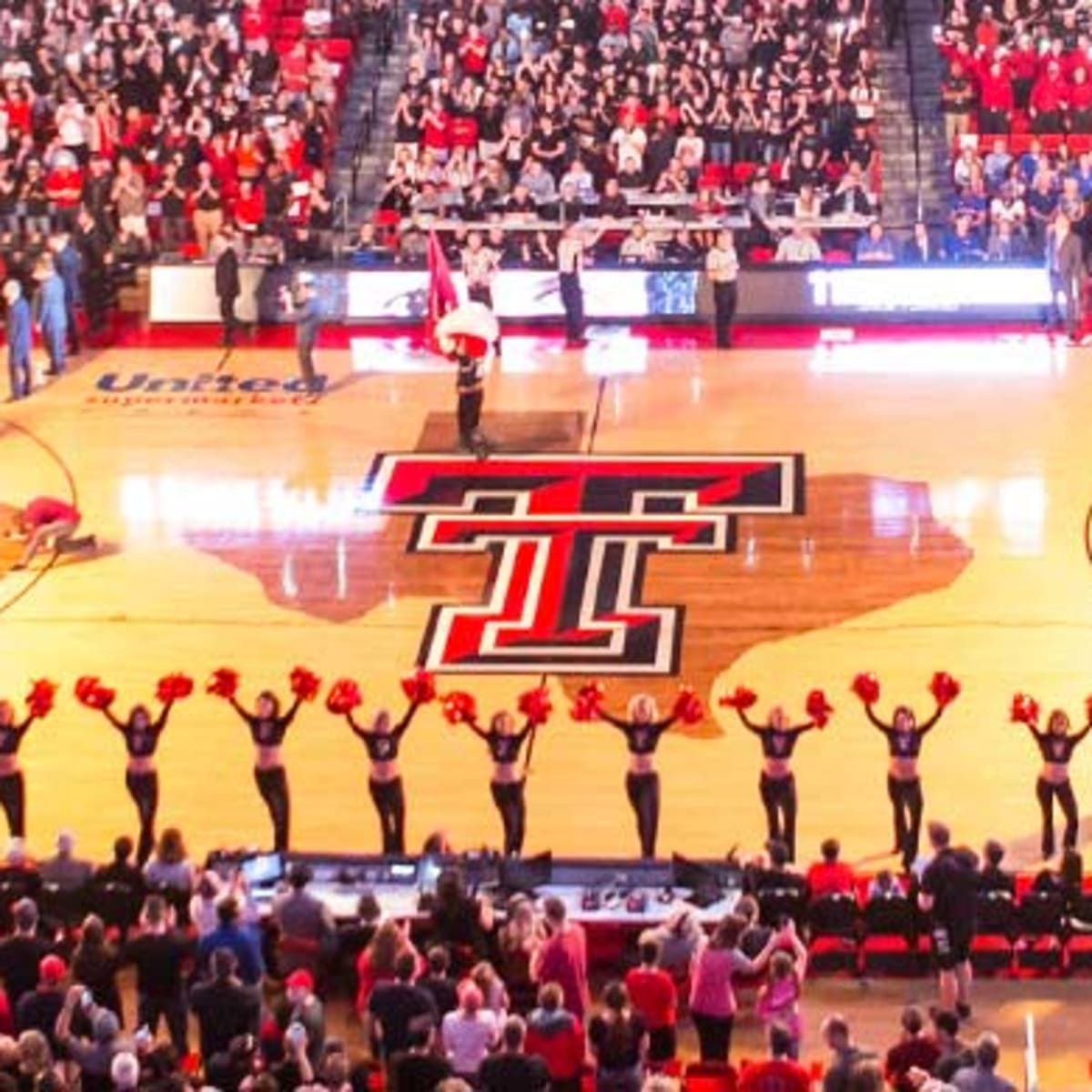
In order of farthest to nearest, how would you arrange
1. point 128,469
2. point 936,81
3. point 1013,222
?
point 936,81 → point 1013,222 → point 128,469

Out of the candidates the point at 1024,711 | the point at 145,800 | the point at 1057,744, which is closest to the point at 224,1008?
the point at 145,800

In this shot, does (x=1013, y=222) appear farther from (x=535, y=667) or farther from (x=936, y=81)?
(x=535, y=667)

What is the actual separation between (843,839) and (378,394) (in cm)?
1213

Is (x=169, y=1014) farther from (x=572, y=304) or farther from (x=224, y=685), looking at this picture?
Answer: (x=572, y=304)

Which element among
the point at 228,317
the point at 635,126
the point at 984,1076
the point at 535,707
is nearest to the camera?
the point at 984,1076

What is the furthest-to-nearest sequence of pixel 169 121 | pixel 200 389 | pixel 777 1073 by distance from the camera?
1. pixel 169 121
2. pixel 200 389
3. pixel 777 1073

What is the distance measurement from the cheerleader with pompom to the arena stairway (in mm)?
17302

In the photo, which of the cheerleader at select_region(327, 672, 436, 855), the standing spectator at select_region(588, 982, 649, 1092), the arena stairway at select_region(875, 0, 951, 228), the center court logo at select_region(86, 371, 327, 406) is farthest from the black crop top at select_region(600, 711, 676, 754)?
the arena stairway at select_region(875, 0, 951, 228)

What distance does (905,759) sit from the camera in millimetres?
21250

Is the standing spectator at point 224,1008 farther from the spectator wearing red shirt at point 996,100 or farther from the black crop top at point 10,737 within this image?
the spectator wearing red shirt at point 996,100

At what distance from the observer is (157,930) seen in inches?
699

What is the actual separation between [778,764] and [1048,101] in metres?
18.9

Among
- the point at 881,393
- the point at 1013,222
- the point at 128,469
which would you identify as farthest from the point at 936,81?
the point at 128,469

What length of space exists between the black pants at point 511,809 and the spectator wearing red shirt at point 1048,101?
1909cm
